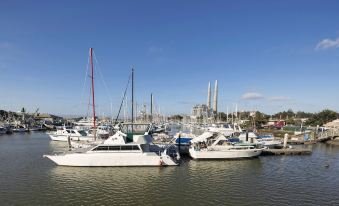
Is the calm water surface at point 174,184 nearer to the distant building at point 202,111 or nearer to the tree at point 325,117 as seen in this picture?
the distant building at point 202,111

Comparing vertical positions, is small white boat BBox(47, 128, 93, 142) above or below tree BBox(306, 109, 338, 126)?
below

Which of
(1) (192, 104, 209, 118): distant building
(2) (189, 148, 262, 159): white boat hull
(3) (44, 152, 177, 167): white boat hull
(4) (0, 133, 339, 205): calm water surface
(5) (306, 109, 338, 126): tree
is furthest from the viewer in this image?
(1) (192, 104, 209, 118): distant building

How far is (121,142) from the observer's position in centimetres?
2986

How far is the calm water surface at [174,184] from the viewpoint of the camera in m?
20.1

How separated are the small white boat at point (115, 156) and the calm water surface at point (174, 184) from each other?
0.74 meters

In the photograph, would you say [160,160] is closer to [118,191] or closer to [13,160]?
[118,191]

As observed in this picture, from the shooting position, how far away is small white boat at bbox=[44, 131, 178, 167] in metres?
29.3

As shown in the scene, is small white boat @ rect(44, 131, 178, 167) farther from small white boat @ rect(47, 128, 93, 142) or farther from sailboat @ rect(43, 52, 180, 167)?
small white boat @ rect(47, 128, 93, 142)

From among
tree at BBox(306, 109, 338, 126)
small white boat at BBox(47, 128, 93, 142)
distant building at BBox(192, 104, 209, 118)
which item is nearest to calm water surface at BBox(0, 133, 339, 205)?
small white boat at BBox(47, 128, 93, 142)

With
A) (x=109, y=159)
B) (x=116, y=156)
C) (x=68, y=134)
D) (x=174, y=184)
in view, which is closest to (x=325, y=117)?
(x=68, y=134)

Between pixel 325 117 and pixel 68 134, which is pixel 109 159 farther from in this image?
pixel 325 117

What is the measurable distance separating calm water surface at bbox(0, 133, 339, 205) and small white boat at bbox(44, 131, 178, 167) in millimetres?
742

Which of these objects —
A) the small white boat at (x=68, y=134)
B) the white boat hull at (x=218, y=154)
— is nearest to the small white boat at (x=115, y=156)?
the white boat hull at (x=218, y=154)

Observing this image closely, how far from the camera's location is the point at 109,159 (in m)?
29.3
